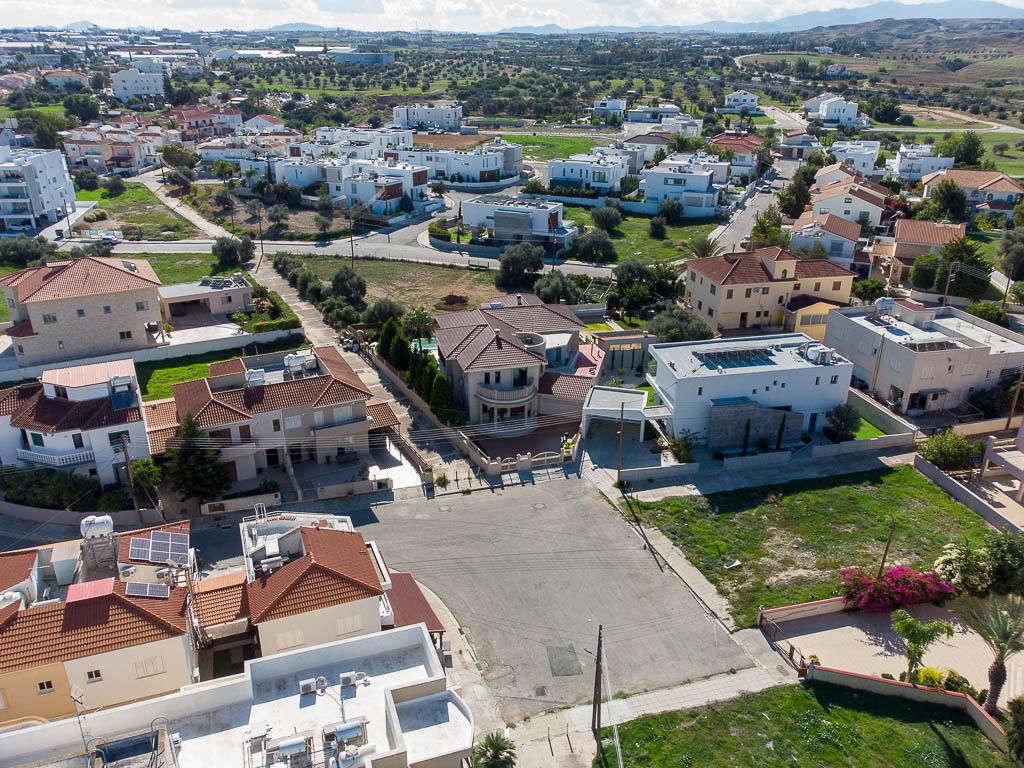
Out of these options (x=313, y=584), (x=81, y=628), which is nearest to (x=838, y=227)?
(x=313, y=584)

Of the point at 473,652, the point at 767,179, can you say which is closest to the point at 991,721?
the point at 473,652

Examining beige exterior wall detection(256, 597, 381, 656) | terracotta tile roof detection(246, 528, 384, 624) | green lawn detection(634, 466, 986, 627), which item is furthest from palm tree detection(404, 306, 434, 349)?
beige exterior wall detection(256, 597, 381, 656)


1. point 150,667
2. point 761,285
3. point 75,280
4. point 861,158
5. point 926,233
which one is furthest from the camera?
point 861,158

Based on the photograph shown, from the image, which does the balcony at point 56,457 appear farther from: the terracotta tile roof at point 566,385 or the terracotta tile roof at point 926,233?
the terracotta tile roof at point 926,233

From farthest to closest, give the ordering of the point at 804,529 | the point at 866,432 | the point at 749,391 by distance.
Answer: the point at 866,432 < the point at 749,391 < the point at 804,529

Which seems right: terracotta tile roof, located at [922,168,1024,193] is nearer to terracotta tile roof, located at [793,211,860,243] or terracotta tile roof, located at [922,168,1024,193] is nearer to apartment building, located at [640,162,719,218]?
terracotta tile roof, located at [793,211,860,243]

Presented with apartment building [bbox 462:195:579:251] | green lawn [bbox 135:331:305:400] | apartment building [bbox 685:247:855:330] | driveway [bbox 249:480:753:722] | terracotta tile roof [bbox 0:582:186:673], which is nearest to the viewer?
terracotta tile roof [bbox 0:582:186:673]

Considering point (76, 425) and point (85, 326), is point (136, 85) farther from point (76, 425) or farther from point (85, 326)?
point (76, 425)
